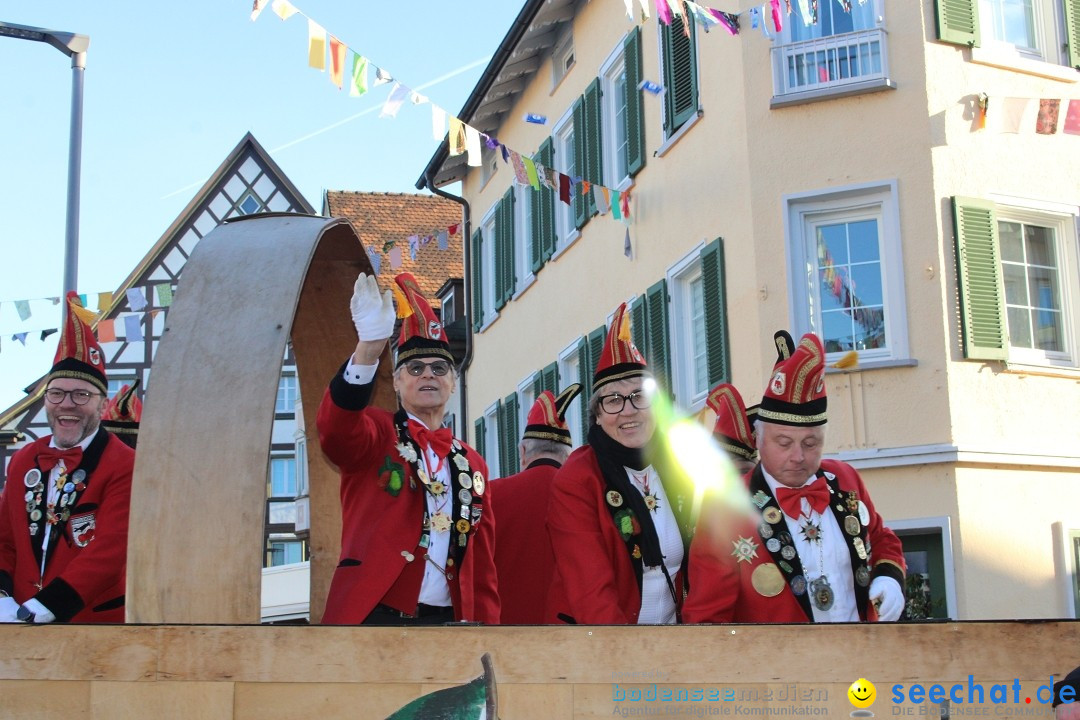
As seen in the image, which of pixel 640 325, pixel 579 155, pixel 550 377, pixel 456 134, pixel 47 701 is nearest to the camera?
pixel 47 701

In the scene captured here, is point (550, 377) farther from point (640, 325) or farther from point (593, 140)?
point (640, 325)

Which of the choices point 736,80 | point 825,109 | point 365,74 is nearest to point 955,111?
point 825,109

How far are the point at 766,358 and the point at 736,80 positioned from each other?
2.71 m

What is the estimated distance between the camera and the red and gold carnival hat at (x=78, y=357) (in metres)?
6.00

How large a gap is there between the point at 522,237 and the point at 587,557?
17485mm

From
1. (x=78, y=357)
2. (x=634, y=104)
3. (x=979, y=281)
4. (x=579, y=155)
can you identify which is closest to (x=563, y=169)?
(x=579, y=155)

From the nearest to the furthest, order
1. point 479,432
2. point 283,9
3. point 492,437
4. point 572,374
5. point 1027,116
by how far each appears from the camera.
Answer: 1. point 283,9
2. point 1027,116
3. point 572,374
4. point 492,437
5. point 479,432

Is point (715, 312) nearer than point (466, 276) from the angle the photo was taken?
Yes

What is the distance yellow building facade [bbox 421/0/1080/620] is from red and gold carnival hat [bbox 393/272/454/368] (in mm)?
8137

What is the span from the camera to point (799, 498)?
4.92 meters

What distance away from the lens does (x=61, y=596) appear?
5055 mm

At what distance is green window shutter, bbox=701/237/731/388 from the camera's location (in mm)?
14234

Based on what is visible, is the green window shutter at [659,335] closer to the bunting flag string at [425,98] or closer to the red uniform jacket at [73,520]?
the bunting flag string at [425,98]

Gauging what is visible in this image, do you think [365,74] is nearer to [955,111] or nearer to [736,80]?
[736,80]
